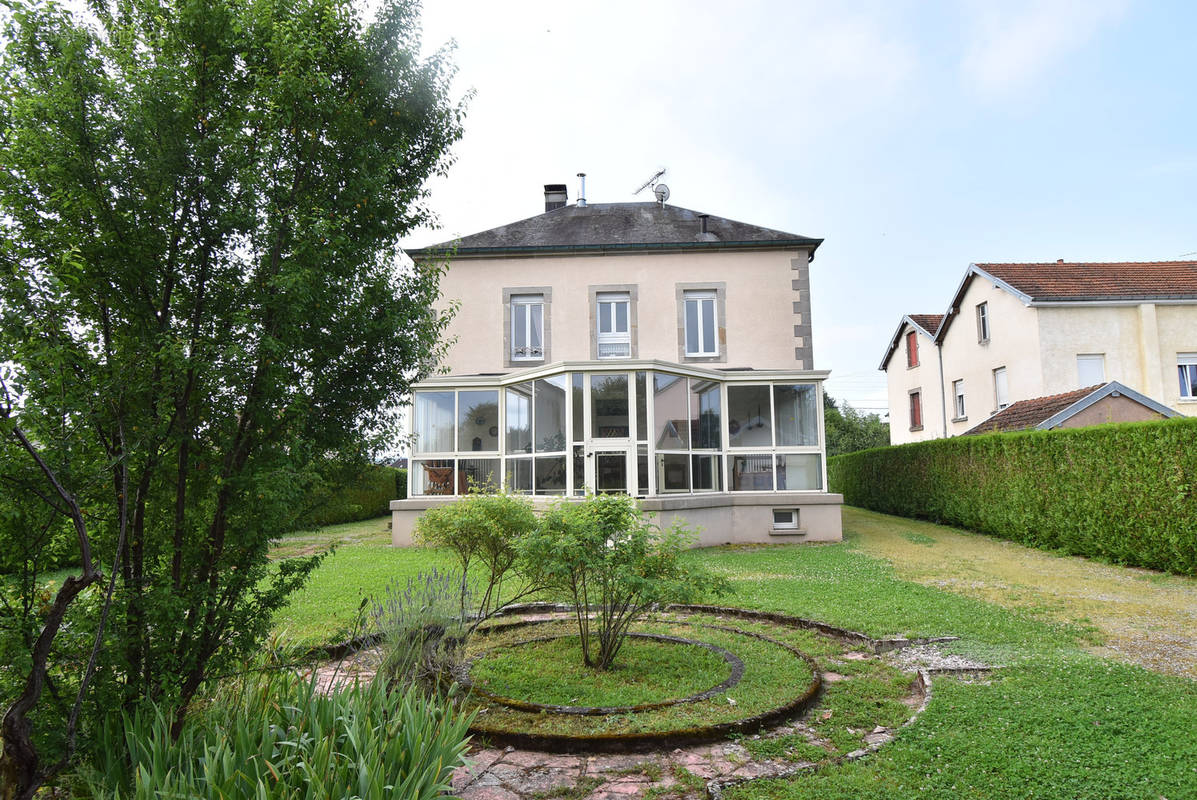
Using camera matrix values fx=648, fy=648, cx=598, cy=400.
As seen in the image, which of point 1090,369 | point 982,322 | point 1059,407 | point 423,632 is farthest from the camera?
point 982,322

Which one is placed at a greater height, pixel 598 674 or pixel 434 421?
pixel 434 421

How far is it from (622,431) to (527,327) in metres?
5.09

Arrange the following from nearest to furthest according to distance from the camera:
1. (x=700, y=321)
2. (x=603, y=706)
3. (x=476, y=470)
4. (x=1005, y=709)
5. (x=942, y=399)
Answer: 1. (x=1005, y=709)
2. (x=603, y=706)
3. (x=476, y=470)
4. (x=700, y=321)
5. (x=942, y=399)

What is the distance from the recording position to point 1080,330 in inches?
783

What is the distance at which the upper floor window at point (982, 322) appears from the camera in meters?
23.0

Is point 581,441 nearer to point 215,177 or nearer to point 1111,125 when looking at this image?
point 215,177

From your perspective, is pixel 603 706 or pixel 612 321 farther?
pixel 612 321

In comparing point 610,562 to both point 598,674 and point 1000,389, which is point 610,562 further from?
point 1000,389

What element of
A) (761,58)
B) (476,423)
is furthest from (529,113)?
(476,423)

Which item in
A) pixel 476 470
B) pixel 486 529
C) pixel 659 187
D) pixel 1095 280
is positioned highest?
pixel 659 187

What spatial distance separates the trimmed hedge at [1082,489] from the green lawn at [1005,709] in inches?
64.1

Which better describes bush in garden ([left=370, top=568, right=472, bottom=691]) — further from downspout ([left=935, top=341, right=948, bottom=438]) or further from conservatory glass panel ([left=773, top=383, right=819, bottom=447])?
downspout ([left=935, top=341, right=948, bottom=438])

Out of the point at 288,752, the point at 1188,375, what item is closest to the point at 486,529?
the point at 288,752

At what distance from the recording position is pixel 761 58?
10125mm
